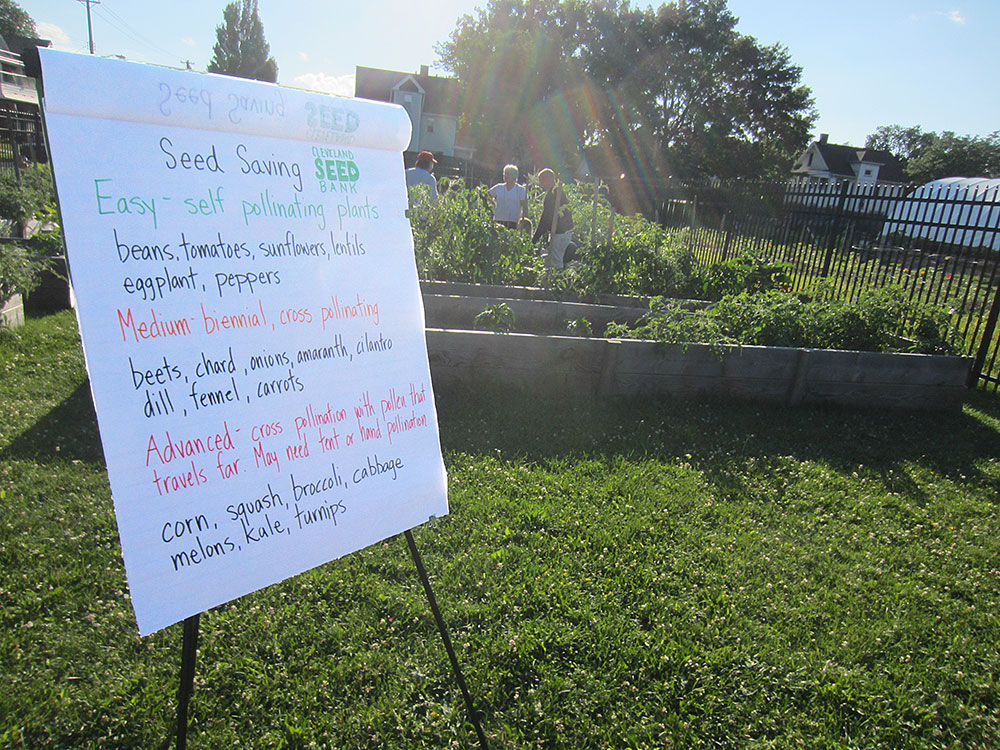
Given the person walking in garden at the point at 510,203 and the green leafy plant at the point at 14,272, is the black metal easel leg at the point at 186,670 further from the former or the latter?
the person walking in garden at the point at 510,203

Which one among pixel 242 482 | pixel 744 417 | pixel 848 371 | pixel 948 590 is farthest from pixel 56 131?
pixel 848 371

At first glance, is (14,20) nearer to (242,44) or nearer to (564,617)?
(242,44)

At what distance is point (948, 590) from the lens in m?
3.21

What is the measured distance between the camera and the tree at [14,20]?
7094cm

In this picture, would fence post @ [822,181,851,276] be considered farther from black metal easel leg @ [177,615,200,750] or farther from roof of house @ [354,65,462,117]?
roof of house @ [354,65,462,117]

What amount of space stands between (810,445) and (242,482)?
14.6ft

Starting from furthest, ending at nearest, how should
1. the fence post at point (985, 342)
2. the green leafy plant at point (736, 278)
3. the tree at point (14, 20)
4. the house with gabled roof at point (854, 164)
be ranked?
the tree at point (14, 20), the house with gabled roof at point (854, 164), the green leafy plant at point (736, 278), the fence post at point (985, 342)

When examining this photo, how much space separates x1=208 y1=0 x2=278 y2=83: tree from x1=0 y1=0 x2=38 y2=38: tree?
2577 centimetres

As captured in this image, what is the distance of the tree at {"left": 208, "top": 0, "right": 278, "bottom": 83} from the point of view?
2509 inches

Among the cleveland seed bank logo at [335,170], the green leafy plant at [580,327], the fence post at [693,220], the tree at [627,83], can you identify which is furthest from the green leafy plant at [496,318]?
the tree at [627,83]

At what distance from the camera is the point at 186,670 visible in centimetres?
166

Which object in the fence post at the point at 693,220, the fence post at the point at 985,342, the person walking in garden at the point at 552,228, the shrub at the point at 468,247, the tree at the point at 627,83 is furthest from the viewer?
the tree at the point at 627,83

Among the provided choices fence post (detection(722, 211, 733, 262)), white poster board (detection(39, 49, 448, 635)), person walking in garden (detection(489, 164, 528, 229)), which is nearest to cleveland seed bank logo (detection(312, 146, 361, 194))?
white poster board (detection(39, 49, 448, 635))

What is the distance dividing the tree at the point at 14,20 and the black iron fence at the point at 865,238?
9173cm
